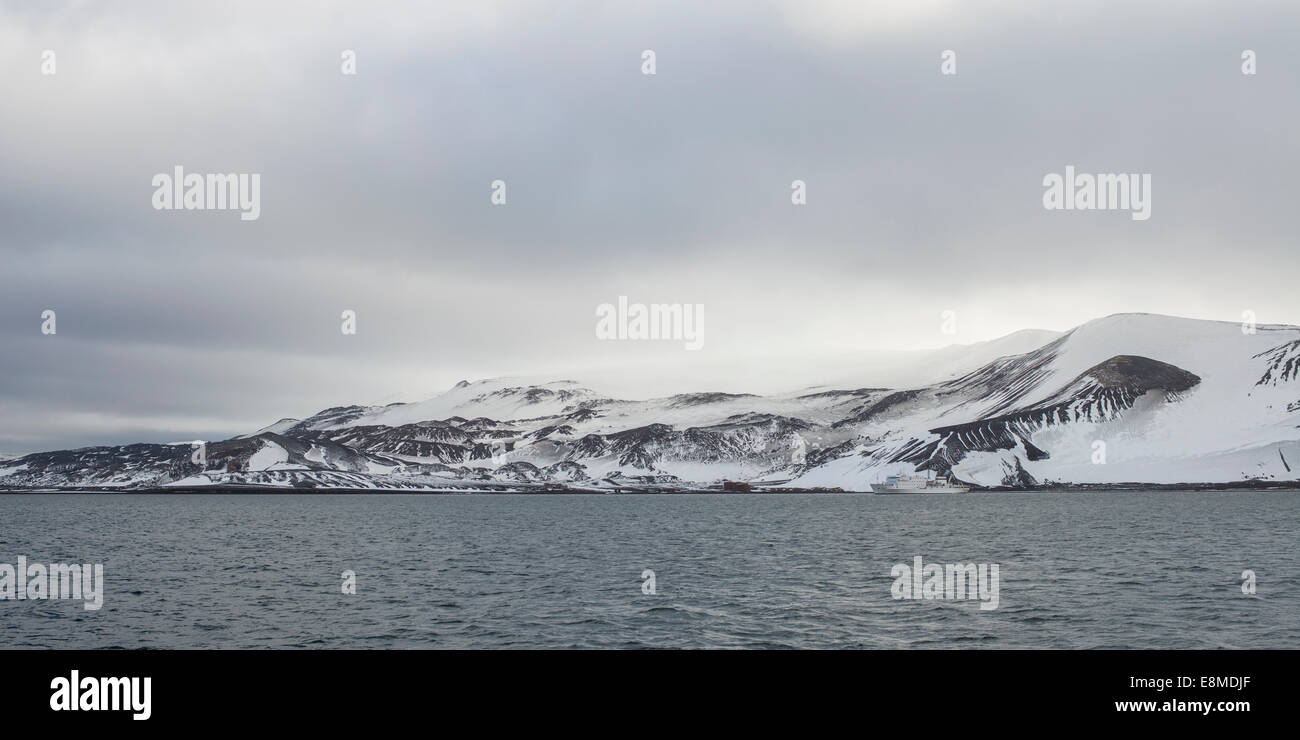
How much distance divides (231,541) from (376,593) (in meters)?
66.1
